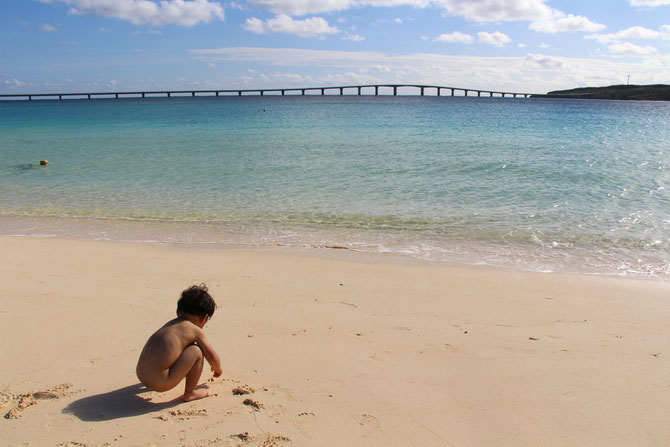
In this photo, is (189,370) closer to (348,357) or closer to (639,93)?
(348,357)

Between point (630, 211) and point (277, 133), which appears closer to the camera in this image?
point (630, 211)

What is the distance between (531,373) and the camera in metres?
4.10

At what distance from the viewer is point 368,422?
339cm

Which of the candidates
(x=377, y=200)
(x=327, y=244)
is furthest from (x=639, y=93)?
(x=327, y=244)

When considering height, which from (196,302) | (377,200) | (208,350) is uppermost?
(196,302)

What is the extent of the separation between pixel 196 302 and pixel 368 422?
5.20 ft

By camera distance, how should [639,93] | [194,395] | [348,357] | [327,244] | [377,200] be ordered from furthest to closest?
[639,93]
[377,200]
[327,244]
[348,357]
[194,395]

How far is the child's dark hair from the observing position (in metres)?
3.71

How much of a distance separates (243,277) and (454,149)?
18937 millimetres

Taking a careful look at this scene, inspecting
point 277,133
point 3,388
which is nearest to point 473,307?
point 3,388

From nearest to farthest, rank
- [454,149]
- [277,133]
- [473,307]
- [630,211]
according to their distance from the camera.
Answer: [473,307] < [630,211] < [454,149] < [277,133]

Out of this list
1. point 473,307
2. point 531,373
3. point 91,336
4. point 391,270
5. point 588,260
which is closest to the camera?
point 531,373

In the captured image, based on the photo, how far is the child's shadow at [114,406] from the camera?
11.3ft

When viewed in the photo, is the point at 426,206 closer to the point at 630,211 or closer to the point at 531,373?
the point at 630,211
